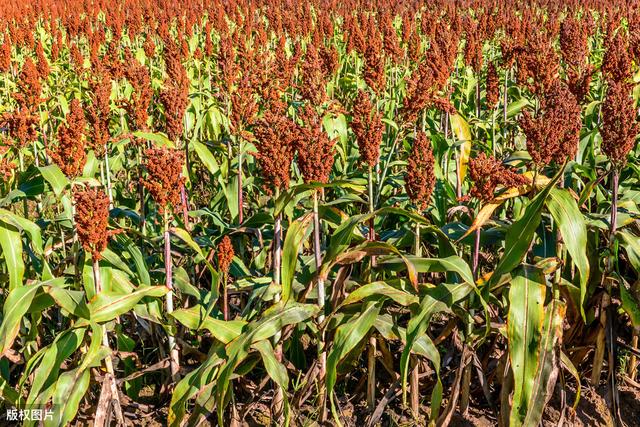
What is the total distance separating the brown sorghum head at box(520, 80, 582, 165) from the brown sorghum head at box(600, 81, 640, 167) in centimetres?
14

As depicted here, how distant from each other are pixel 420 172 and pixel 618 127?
0.89 meters

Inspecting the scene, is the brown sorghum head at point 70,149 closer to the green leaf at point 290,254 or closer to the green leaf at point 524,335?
the green leaf at point 290,254

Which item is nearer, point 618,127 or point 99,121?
point 618,127

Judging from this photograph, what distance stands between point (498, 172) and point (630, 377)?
1636mm

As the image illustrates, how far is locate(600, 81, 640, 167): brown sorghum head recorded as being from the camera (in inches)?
122

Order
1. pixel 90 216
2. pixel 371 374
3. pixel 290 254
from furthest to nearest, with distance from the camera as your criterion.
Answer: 1. pixel 371 374
2. pixel 290 254
3. pixel 90 216

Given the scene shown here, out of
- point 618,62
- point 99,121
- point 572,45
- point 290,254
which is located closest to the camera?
point 290,254

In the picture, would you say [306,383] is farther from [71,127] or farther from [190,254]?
[71,127]

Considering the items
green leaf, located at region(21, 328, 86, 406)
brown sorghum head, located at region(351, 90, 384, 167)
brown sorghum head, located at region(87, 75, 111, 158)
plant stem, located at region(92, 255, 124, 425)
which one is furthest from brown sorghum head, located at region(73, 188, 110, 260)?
brown sorghum head, located at region(351, 90, 384, 167)

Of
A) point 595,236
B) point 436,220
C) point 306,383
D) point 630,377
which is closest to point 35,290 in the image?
point 306,383

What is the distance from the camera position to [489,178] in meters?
3.15

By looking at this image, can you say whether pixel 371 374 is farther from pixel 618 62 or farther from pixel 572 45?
pixel 572 45

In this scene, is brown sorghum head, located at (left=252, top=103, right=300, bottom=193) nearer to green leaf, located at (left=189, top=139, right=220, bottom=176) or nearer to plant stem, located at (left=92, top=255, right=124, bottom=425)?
plant stem, located at (left=92, top=255, right=124, bottom=425)

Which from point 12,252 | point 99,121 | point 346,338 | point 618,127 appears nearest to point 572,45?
point 618,127
